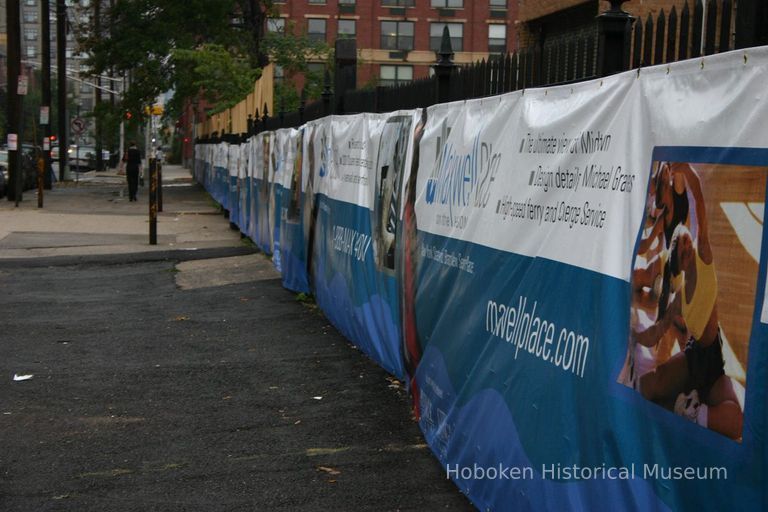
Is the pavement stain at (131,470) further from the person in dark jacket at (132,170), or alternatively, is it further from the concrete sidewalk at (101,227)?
the person in dark jacket at (132,170)

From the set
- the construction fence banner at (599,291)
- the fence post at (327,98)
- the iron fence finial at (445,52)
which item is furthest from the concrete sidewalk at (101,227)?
the construction fence banner at (599,291)

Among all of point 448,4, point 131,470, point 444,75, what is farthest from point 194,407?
point 448,4

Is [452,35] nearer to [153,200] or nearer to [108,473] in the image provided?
[153,200]

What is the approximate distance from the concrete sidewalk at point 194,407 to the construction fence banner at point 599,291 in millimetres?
474

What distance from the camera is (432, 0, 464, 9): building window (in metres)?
71.1

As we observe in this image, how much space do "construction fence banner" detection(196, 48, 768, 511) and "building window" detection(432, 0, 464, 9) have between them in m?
66.0

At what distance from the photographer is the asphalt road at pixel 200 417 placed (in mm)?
5332

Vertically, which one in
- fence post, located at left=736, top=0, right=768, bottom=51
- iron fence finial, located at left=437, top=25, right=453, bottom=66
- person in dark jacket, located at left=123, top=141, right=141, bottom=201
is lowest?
person in dark jacket, located at left=123, top=141, right=141, bottom=201

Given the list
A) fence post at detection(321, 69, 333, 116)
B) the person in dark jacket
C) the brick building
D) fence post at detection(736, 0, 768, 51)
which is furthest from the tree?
fence post at detection(736, 0, 768, 51)

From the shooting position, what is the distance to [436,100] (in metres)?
7.45

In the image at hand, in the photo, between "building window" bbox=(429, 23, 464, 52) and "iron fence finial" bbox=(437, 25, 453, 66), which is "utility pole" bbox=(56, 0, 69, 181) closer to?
"building window" bbox=(429, 23, 464, 52)

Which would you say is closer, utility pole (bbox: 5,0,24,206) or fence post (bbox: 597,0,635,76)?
fence post (bbox: 597,0,635,76)

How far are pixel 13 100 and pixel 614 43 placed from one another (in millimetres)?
30263

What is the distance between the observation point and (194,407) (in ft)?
23.4
